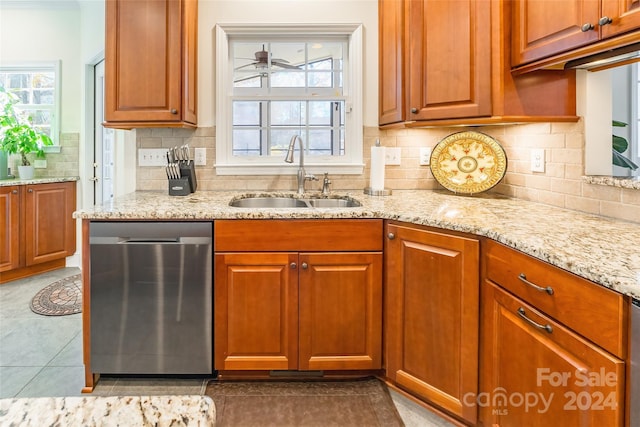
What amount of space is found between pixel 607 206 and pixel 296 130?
1858 millimetres

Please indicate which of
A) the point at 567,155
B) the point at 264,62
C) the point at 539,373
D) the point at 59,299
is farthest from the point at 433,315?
the point at 59,299

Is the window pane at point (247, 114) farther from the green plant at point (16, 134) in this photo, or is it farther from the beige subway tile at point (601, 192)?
the green plant at point (16, 134)

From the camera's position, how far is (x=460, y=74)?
6.64 feet

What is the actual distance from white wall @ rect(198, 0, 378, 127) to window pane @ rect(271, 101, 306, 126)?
1.41 ft

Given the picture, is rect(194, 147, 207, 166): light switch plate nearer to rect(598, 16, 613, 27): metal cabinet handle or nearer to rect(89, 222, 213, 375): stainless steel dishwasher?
rect(89, 222, 213, 375): stainless steel dishwasher

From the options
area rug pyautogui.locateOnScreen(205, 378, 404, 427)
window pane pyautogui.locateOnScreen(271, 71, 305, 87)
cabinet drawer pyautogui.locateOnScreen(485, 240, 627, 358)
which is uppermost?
window pane pyautogui.locateOnScreen(271, 71, 305, 87)

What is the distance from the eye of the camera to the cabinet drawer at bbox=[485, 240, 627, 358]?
37.7 inches

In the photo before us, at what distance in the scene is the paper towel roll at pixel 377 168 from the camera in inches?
98.0

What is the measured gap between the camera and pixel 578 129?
1.88 metres

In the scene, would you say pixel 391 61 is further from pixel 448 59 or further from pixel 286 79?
pixel 286 79

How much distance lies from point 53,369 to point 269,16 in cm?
245

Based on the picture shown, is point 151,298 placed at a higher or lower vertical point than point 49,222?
lower

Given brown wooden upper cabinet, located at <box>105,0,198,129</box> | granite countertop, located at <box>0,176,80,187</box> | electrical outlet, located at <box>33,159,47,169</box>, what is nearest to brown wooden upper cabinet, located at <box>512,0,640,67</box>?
brown wooden upper cabinet, located at <box>105,0,198,129</box>

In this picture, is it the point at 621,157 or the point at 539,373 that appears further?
the point at 621,157
